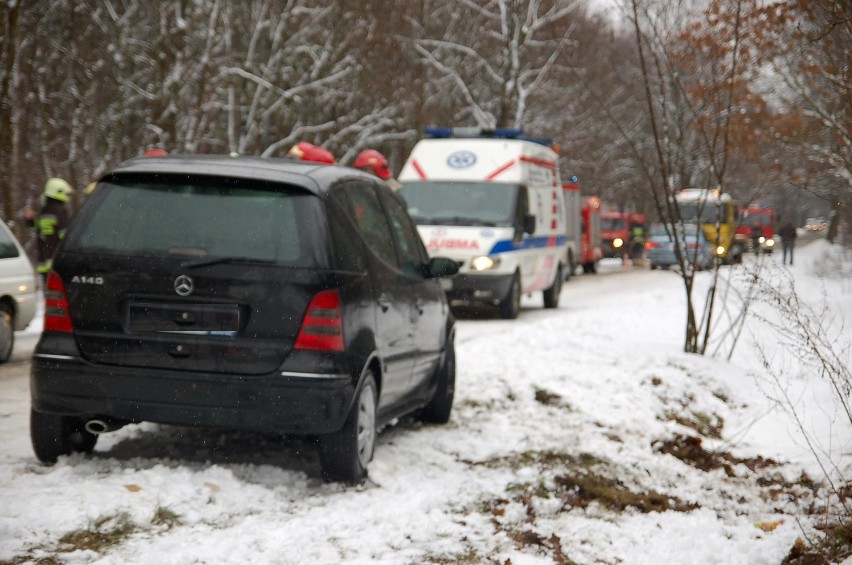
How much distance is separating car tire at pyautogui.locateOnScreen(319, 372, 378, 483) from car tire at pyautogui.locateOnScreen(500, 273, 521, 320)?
11009mm

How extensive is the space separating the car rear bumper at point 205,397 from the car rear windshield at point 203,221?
22.6 inches

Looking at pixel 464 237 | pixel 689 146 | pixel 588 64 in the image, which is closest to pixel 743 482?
pixel 689 146

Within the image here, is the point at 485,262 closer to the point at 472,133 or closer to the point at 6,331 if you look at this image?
the point at 472,133

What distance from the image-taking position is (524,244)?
1789cm

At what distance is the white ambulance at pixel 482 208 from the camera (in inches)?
670

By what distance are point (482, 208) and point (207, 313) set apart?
11.8 m

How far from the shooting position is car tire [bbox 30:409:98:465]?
20.1ft

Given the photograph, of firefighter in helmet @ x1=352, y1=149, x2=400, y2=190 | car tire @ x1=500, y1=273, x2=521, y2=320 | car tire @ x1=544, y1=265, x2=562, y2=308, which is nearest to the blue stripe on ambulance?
car tire @ x1=500, y1=273, x2=521, y2=320

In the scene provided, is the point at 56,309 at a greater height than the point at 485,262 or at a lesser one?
greater

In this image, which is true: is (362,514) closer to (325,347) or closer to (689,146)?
(325,347)

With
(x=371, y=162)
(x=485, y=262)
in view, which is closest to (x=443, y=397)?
(x=371, y=162)

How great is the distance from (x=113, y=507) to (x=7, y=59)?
15.0 meters

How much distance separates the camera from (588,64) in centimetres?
4472

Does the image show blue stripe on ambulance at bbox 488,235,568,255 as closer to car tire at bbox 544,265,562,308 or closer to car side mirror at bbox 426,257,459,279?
car tire at bbox 544,265,562,308
